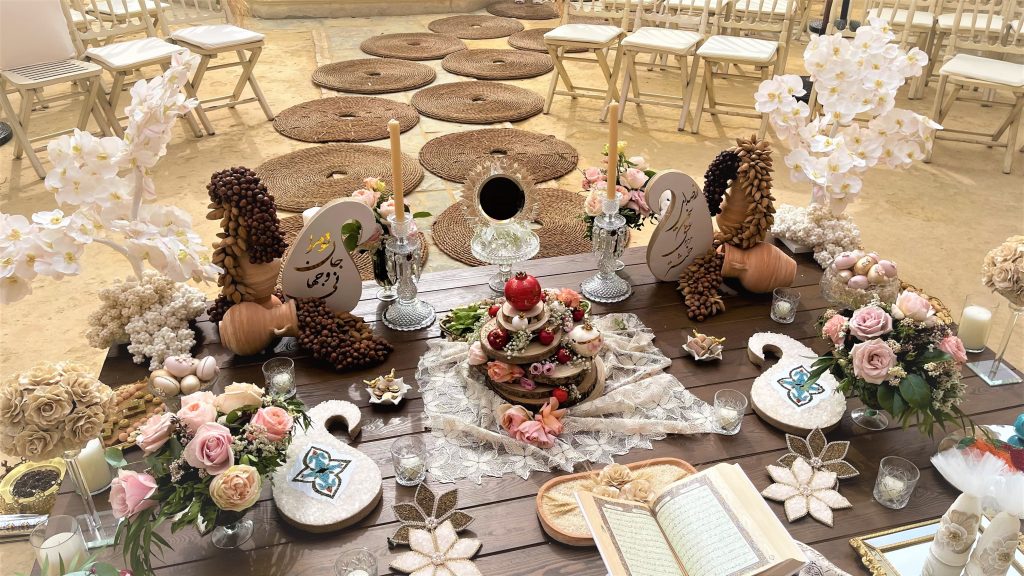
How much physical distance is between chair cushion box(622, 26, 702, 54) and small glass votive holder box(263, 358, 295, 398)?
3.33 m

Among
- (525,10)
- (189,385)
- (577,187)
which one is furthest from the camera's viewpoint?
(525,10)

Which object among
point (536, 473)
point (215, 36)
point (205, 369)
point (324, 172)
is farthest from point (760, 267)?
point (215, 36)

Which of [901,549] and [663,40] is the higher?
[663,40]

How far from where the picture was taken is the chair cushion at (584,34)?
461 cm

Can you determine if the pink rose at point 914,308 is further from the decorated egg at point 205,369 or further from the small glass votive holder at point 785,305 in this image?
Result: the decorated egg at point 205,369

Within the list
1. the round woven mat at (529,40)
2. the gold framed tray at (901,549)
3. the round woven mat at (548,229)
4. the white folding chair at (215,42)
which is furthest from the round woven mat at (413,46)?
the gold framed tray at (901,549)

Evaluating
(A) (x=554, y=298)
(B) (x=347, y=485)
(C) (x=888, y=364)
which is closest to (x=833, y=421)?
(C) (x=888, y=364)

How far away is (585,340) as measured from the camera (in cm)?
179

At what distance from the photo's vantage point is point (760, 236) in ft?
7.47

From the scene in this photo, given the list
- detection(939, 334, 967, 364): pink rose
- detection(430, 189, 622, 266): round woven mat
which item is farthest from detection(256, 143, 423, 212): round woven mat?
detection(939, 334, 967, 364): pink rose

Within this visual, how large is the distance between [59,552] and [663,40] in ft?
13.5

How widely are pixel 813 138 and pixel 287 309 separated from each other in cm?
164

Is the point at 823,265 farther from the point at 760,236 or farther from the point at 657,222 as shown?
the point at 657,222

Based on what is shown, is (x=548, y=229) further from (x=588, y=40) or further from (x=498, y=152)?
(x=588, y=40)
